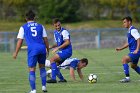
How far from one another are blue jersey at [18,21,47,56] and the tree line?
42.5 meters

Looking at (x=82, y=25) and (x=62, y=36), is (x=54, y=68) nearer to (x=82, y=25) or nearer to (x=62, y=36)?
(x=62, y=36)

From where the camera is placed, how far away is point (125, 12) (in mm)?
62250

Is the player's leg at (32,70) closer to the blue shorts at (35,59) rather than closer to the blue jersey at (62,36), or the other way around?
the blue shorts at (35,59)

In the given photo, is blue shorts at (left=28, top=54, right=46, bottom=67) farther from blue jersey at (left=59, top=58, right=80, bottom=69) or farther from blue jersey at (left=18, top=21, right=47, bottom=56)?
blue jersey at (left=59, top=58, right=80, bottom=69)

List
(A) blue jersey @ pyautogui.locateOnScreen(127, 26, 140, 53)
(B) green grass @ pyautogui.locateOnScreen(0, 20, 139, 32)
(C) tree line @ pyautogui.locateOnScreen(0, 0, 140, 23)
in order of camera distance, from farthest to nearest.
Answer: (C) tree line @ pyautogui.locateOnScreen(0, 0, 140, 23) → (B) green grass @ pyautogui.locateOnScreen(0, 20, 139, 32) → (A) blue jersey @ pyautogui.locateOnScreen(127, 26, 140, 53)

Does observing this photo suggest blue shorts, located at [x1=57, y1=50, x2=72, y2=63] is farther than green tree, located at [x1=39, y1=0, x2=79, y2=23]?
No

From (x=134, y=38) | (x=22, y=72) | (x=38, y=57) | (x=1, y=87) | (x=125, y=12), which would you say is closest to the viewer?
(x=38, y=57)

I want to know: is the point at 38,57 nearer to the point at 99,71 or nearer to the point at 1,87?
the point at 1,87

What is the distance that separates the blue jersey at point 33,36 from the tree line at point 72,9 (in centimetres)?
4249

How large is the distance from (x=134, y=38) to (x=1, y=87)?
4.00 meters

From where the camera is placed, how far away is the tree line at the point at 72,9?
192 feet

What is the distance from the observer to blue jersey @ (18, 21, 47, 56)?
13.7 metres

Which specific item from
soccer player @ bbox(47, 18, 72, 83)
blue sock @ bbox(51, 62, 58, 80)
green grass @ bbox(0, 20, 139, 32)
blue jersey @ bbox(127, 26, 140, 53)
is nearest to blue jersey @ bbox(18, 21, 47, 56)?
soccer player @ bbox(47, 18, 72, 83)

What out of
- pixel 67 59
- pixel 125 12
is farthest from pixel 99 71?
pixel 125 12
